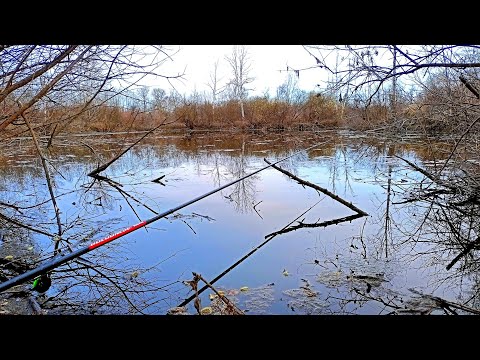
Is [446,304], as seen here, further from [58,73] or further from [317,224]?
[58,73]

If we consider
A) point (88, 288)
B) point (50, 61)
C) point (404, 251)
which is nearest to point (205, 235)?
point (88, 288)

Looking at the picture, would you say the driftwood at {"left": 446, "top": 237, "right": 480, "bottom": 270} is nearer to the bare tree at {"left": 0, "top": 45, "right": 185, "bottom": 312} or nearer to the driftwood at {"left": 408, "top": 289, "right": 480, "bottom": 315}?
the driftwood at {"left": 408, "top": 289, "right": 480, "bottom": 315}

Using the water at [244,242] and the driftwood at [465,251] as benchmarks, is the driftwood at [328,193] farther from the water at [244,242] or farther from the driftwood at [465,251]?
the driftwood at [465,251]

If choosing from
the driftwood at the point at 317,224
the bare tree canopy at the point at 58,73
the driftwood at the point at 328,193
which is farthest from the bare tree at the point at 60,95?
the driftwood at the point at 328,193

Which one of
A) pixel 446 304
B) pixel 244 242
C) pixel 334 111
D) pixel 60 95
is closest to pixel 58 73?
pixel 60 95

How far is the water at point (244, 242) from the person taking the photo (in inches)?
86.8

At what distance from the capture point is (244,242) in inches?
122

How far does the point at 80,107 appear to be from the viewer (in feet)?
13.6

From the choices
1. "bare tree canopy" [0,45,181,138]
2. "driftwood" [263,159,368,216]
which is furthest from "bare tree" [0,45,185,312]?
"driftwood" [263,159,368,216]

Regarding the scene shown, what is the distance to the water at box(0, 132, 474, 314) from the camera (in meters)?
2.21

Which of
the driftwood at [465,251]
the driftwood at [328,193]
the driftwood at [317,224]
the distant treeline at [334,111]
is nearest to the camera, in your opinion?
the driftwood at [465,251]

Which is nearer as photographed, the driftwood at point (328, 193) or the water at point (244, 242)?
the water at point (244, 242)
